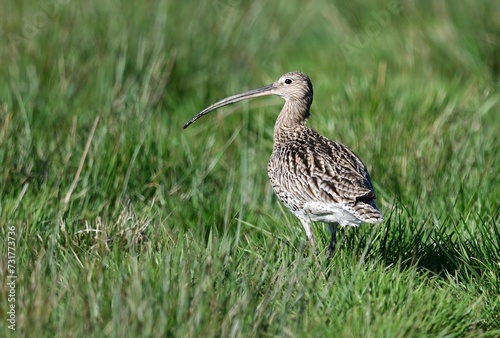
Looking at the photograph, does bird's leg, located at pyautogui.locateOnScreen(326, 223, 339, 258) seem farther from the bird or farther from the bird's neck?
the bird's neck

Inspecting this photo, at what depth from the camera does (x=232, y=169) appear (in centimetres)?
572

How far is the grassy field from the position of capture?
3904 millimetres

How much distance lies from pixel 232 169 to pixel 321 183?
103 centimetres

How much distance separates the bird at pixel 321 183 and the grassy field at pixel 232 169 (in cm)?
16

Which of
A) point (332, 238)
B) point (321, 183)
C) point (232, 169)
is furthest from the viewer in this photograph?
point (232, 169)

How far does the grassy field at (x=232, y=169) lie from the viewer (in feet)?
12.8

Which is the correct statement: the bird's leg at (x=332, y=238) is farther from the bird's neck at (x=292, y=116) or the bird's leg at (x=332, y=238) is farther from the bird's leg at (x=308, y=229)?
the bird's neck at (x=292, y=116)

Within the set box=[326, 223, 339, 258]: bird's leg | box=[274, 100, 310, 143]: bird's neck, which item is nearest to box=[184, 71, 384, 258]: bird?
box=[326, 223, 339, 258]: bird's leg

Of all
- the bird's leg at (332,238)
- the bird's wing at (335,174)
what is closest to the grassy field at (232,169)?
the bird's leg at (332,238)

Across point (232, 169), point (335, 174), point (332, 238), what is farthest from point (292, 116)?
point (332, 238)

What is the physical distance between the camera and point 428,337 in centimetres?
398

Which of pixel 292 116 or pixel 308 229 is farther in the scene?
pixel 292 116

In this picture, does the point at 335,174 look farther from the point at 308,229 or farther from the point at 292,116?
the point at 292,116

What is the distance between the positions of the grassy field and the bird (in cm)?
16
